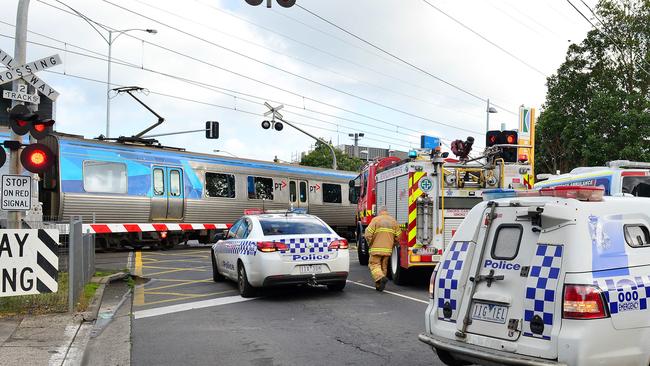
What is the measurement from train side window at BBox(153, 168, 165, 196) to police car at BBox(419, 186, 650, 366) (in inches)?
677

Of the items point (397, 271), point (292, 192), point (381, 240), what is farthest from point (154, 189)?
point (381, 240)

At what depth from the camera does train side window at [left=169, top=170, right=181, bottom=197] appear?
21.6 m

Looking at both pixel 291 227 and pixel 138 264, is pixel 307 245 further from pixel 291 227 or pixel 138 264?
pixel 138 264

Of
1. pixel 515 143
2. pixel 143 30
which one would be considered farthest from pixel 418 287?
pixel 143 30

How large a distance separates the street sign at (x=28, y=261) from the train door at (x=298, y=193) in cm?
1831

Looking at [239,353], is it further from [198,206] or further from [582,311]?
[198,206]

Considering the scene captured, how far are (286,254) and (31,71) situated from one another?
193 inches

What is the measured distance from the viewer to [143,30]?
2595cm

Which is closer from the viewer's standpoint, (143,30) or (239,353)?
(239,353)

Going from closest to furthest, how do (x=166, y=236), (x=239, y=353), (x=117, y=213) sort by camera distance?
(x=239, y=353) < (x=117, y=213) < (x=166, y=236)

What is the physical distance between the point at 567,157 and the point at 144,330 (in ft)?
97.4

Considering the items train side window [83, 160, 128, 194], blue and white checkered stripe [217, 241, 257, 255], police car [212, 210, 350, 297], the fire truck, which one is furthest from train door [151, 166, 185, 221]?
the fire truck

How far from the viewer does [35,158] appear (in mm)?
9094

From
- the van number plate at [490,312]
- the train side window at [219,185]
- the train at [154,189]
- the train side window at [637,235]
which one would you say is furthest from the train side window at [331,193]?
the train side window at [637,235]
